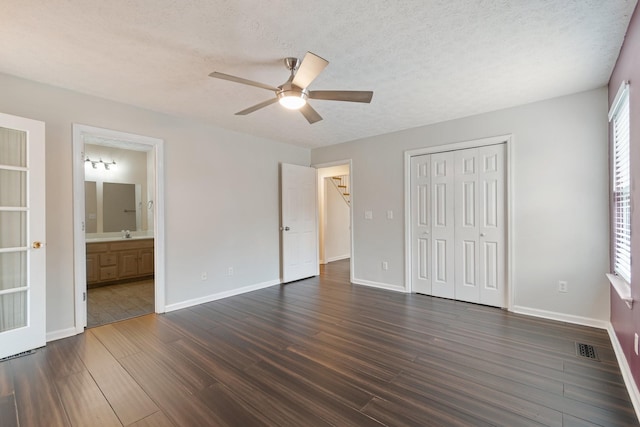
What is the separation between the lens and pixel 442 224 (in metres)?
4.05

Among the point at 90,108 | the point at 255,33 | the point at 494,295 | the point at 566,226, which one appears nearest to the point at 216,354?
the point at 255,33

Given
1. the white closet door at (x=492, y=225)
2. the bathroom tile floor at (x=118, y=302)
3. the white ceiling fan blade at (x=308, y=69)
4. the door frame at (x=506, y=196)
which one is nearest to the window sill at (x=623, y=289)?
the door frame at (x=506, y=196)

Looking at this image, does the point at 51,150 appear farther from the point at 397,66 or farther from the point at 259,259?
the point at 397,66

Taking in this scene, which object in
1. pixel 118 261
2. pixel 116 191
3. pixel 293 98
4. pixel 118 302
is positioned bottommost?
pixel 118 302

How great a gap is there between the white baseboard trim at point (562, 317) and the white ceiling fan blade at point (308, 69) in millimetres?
3448

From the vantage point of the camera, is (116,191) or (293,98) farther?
(116,191)

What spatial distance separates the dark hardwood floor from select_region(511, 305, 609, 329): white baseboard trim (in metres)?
0.12

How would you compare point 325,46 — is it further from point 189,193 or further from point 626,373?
point 626,373

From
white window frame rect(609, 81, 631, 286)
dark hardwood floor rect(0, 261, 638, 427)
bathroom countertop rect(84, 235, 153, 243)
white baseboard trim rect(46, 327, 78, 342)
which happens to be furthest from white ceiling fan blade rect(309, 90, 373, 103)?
bathroom countertop rect(84, 235, 153, 243)

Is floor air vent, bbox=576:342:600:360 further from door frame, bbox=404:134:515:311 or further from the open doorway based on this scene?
the open doorway

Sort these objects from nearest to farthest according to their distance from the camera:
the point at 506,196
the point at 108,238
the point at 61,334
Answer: the point at 61,334 < the point at 506,196 < the point at 108,238

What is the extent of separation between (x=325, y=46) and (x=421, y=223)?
9.57 ft

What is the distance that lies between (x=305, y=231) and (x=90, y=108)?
11.3 ft

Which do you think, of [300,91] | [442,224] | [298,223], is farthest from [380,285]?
[300,91]
